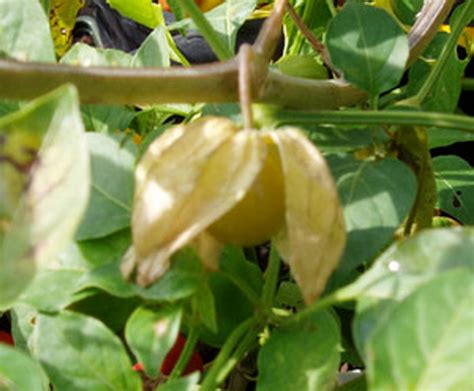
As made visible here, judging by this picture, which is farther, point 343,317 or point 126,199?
point 343,317

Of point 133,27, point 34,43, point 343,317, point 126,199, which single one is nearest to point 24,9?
point 34,43

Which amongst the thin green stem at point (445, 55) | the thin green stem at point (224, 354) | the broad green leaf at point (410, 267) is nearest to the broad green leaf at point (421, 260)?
the broad green leaf at point (410, 267)

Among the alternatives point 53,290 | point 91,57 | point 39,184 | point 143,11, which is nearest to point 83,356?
point 53,290

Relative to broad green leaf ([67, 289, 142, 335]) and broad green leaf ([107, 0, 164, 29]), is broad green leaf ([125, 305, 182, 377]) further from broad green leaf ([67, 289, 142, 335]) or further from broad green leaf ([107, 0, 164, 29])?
broad green leaf ([107, 0, 164, 29])

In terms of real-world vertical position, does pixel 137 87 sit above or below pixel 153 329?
above

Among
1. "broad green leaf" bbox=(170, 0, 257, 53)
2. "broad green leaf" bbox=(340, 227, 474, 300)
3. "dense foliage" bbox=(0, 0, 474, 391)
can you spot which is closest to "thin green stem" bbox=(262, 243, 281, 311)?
"dense foliage" bbox=(0, 0, 474, 391)

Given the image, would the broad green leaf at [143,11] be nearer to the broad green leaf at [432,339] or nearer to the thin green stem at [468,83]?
the thin green stem at [468,83]

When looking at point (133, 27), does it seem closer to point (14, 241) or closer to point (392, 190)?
point (392, 190)
